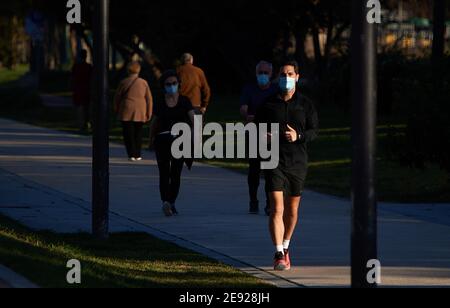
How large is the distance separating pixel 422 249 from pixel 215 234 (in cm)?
228

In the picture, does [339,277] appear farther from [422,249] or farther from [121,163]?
[121,163]

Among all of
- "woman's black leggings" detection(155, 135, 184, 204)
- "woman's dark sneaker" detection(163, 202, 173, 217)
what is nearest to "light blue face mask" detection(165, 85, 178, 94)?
"woman's black leggings" detection(155, 135, 184, 204)

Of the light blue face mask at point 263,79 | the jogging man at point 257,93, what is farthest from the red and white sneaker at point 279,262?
the light blue face mask at point 263,79

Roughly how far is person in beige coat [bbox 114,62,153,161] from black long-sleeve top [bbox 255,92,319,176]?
36.8 feet

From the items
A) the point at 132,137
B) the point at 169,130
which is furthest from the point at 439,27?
the point at 169,130

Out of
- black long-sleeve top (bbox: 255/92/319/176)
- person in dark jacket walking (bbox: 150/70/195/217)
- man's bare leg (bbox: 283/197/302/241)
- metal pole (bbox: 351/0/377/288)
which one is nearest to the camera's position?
metal pole (bbox: 351/0/377/288)

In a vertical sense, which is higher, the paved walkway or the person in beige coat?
the person in beige coat

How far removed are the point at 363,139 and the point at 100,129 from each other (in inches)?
237

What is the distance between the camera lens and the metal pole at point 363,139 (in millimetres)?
8055

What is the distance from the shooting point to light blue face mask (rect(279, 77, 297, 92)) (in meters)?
11.7

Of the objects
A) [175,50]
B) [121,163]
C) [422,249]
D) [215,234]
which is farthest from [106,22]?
[175,50]

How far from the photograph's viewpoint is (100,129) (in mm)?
13750

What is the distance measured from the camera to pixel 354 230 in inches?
325

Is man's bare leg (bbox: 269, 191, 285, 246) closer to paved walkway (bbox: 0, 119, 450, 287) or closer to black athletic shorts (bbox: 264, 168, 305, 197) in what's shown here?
black athletic shorts (bbox: 264, 168, 305, 197)
